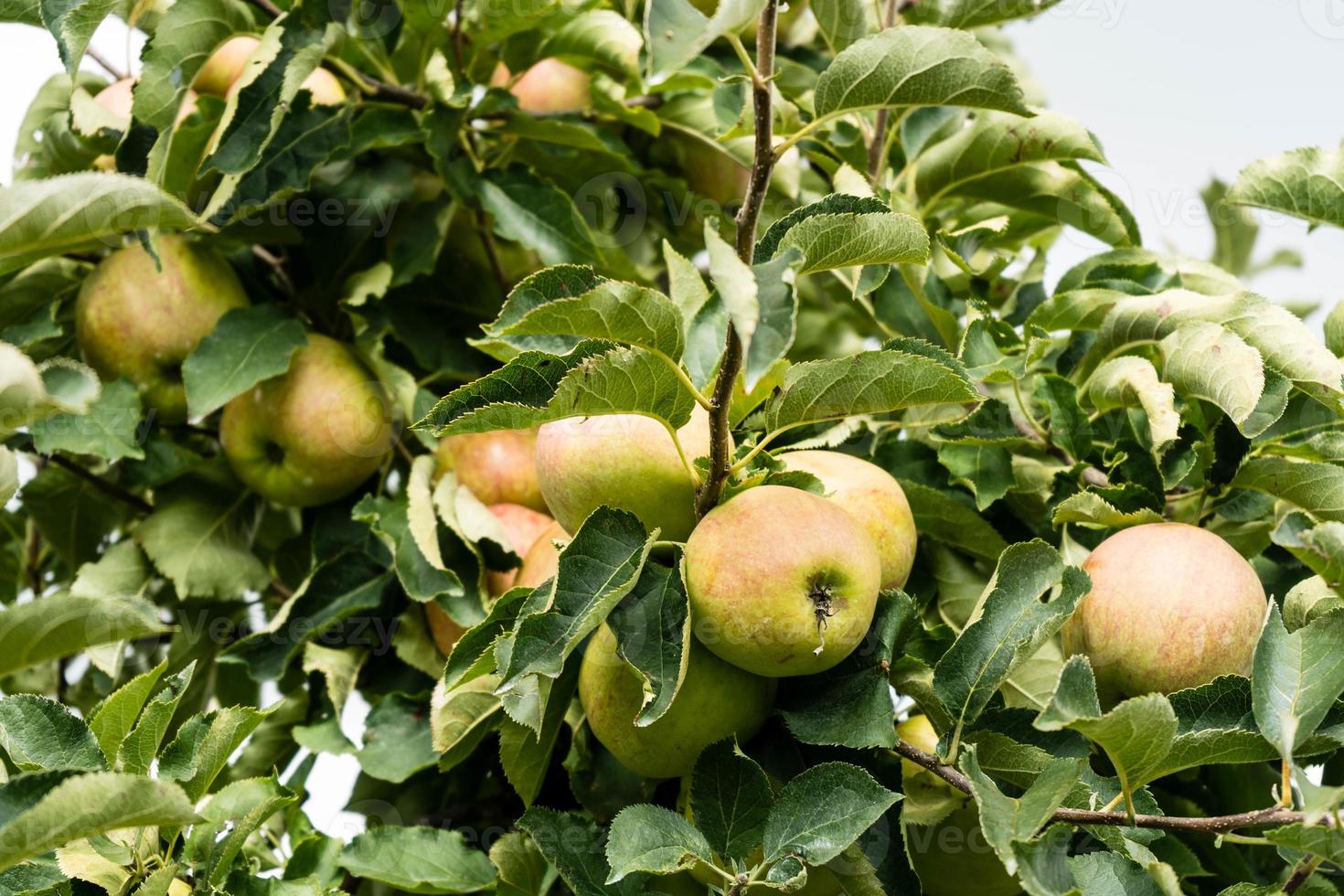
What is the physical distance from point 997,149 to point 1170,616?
63 cm

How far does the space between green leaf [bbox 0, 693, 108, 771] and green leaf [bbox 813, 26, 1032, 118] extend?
2.54 feet

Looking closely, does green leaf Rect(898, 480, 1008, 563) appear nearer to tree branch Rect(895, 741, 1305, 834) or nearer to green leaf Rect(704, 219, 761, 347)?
tree branch Rect(895, 741, 1305, 834)

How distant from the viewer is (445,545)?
57.3 inches

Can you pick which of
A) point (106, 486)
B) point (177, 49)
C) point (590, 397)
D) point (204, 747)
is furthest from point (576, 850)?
point (177, 49)

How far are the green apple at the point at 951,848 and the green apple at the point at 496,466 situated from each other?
586mm

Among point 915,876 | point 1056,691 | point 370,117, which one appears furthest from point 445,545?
point 1056,691

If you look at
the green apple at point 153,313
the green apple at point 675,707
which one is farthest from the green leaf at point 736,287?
the green apple at point 153,313

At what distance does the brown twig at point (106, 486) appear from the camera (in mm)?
1599

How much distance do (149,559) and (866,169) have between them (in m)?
1.02

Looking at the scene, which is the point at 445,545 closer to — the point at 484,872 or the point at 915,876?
the point at 484,872

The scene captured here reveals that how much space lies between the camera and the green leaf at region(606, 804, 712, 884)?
943mm

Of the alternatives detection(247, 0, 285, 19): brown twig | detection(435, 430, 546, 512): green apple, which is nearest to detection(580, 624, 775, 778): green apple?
detection(435, 430, 546, 512): green apple

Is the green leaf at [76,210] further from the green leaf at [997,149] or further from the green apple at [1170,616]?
the green leaf at [997,149]

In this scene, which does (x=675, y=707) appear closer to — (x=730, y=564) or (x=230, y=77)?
(x=730, y=564)
